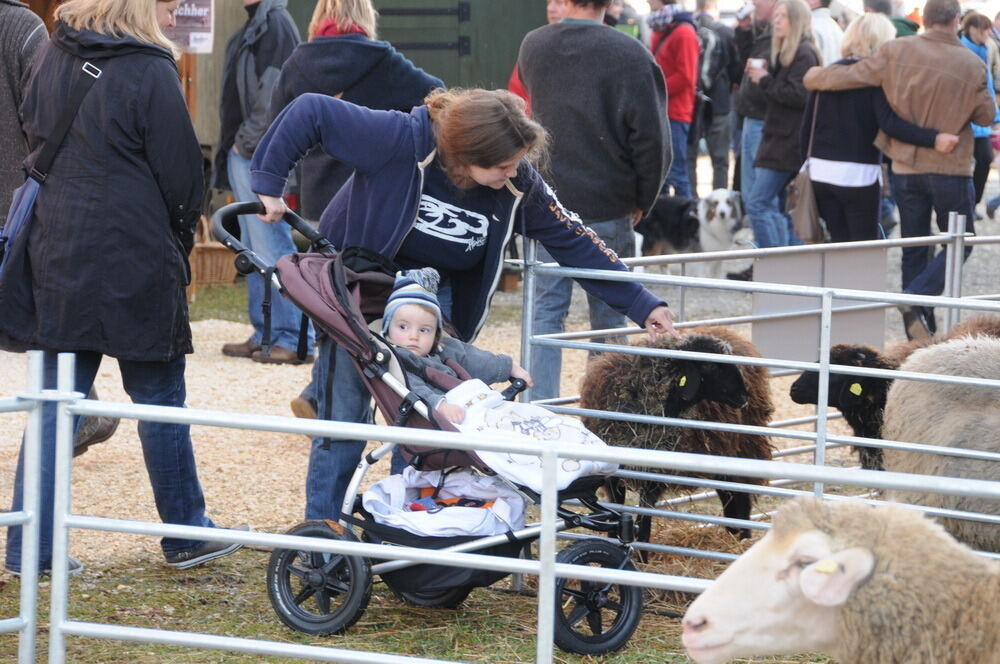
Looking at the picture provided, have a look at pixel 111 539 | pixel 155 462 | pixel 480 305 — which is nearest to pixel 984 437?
pixel 480 305

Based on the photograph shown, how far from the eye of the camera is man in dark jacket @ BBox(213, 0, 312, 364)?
7.79m

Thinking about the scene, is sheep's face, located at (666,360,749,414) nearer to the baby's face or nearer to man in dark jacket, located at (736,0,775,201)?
the baby's face

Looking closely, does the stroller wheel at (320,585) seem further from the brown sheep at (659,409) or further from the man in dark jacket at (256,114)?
the man in dark jacket at (256,114)

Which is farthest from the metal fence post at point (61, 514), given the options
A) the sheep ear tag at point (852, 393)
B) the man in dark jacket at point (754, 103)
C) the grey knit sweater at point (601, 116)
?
the man in dark jacket at point (754, 103)

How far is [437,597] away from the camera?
160 inches

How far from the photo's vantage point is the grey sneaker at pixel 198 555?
185 inches

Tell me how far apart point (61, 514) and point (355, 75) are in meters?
3.71

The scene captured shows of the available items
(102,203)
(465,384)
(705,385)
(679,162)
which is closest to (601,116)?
(705,385)

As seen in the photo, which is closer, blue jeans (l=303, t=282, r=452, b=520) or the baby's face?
the baby's face

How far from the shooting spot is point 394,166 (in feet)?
13.7

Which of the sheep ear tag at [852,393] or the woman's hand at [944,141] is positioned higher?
the woman's hand at [944,141]

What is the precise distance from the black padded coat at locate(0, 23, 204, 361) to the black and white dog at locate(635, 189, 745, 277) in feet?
25.1

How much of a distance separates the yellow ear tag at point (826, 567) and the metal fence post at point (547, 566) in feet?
1.82

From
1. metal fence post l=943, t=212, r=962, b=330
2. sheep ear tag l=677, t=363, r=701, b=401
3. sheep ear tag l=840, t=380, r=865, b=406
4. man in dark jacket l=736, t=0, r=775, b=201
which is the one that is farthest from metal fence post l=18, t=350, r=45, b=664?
man in dark jacket l=736, t=0, r=775, b=201
